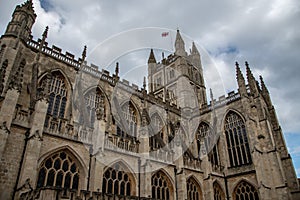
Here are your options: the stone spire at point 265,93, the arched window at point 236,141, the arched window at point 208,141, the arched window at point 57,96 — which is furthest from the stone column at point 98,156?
the stone spire at point 265,93

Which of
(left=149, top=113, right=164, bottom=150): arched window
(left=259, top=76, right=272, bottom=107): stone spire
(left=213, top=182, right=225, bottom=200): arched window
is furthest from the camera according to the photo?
(left=259, top=76, right=272, bottom=107): stone spire

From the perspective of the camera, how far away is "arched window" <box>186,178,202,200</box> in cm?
1811

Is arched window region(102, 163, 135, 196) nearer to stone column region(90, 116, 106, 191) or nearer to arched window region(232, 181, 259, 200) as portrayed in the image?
stone column region(90, 116, 106, 191)

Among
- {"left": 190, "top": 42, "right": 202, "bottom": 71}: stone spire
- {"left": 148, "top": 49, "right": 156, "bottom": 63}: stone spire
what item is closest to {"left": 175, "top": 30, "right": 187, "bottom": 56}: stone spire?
{"left": 190, "top": 42, "right": 202, "bottom": 71}: stone spire

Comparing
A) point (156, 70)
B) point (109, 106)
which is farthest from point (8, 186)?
point (156, 70)

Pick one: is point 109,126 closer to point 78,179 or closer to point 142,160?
point 142,160

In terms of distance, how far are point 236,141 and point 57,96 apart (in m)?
17.1

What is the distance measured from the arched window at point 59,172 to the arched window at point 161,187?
218 inches

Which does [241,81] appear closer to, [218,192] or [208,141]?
[208,141]

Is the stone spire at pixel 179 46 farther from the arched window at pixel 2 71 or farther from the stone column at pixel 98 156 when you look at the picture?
the arched window at pixel 2 71

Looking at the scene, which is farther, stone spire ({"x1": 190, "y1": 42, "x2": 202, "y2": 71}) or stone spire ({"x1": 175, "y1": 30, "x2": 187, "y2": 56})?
stone spire ({"x1": 190, "y1": 42, "x2": 202, "y2": 71})

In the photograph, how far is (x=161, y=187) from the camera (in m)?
16.3

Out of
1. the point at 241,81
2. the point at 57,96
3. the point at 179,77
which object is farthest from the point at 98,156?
the point at 179,77

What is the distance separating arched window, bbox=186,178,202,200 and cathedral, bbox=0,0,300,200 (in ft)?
0.25
